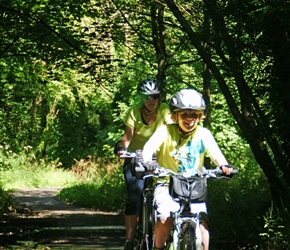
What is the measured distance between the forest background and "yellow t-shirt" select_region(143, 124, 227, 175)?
2.95m

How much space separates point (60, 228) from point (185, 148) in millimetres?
8843

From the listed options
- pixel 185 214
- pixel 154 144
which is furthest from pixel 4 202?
pixel 185 214

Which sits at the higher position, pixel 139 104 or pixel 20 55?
pixel 20 55

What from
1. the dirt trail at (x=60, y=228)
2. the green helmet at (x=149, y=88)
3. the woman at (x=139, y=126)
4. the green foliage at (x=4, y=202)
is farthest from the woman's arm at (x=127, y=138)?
the green foliage at (x=4, y=202)

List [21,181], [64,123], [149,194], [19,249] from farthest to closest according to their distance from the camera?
[64,123]
[21,181]
[19,249]
[149,194]

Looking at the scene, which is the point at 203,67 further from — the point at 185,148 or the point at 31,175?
the point at 31,175

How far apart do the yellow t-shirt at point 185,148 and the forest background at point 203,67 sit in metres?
2.95

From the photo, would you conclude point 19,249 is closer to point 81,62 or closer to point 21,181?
point 81,62

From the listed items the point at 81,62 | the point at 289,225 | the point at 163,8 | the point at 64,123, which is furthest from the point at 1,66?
the point at 64,123

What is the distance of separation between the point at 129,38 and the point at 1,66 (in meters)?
4.91

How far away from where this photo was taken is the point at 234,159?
26.8 m

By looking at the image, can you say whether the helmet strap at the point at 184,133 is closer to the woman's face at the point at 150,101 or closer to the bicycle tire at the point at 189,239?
the bicycle tire at the point at 189,239

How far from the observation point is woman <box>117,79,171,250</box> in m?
8.80

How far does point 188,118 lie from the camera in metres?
7.08
